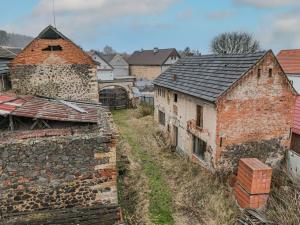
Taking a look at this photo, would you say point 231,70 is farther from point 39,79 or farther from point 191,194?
point 39,79

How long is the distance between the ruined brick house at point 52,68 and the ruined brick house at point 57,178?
7.95 meters

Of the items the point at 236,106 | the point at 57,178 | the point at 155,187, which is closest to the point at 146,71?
the point at 236,106

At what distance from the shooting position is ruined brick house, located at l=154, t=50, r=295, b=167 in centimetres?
1262

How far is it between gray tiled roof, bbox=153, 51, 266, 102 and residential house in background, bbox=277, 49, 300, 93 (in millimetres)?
13923

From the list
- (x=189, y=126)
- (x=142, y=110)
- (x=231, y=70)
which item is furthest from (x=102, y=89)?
(x=231, y=70)

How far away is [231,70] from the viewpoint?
13633mm

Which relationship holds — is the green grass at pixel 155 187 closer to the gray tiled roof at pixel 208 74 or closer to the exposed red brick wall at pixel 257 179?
the exposed red brick wall at pixel 257 179

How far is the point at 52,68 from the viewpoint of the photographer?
17.1m

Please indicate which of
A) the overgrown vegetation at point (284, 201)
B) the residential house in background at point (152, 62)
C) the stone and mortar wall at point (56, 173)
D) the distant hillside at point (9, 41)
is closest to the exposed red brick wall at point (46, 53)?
the stone and mortar wall at point (56, 173)

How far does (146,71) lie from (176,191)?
46.0 meters

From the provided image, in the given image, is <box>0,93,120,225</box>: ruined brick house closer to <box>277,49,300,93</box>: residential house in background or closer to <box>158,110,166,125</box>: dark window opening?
<box>158,110,166,125</box>: dark window opening

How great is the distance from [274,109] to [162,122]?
8.86m

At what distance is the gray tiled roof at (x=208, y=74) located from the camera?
12873 millimetres

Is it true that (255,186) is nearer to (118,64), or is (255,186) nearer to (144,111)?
(144,111)
